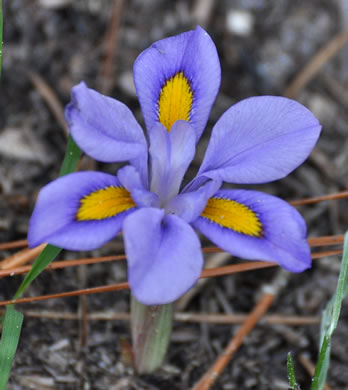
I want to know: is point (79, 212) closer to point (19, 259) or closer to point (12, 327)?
point (12, 327)

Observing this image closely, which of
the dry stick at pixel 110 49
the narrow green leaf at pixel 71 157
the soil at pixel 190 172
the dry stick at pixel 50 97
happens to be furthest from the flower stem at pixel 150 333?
the dry stick at pixel 110 49

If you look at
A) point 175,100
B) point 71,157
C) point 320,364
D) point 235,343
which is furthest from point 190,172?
point 320,364

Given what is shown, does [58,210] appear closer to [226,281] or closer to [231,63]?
[226,281]

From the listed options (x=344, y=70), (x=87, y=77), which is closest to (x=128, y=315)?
(x=87, y=77)

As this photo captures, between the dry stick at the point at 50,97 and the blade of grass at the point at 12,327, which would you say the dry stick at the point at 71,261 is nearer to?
the blade of grass at the point at 12,327

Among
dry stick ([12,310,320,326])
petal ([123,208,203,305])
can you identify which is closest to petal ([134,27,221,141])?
petal ([123,208,203,305])

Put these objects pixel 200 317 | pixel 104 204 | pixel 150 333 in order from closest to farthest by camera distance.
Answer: pixel 104 204 → pixel 150 333 → pixel 200 317
